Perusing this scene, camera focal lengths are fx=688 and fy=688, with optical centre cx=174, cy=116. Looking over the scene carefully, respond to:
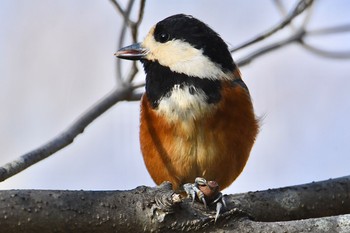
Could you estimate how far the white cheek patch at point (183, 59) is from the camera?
3.76m

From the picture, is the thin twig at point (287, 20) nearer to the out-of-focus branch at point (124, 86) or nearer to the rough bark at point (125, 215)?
the out-of-focus branch at point (124, 86)

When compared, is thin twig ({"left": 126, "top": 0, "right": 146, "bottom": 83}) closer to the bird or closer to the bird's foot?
the bird

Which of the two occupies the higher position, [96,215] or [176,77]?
[176,77]

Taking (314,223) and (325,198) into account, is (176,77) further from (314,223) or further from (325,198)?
(314,223)

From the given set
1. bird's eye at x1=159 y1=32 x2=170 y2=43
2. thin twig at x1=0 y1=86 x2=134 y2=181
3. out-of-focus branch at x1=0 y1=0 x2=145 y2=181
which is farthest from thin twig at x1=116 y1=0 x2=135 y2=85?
bird's eye at x1=159 y1=32 x2=170 y2=43

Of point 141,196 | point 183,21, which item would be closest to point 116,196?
point 141,196

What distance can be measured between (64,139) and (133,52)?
0.68 metres

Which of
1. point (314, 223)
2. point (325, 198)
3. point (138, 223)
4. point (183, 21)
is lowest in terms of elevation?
point (325, 198)

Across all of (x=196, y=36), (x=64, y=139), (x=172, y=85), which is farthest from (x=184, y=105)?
(x=64, y=139)

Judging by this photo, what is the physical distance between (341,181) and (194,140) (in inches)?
30.4

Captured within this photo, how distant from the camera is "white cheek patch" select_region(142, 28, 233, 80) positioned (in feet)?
A: 12.3

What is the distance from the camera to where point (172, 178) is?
376 centimetres

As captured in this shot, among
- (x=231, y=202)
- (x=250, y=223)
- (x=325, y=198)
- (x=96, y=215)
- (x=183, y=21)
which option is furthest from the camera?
(x=183, y=21)

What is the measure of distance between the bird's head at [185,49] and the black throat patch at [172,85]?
0.13ft
